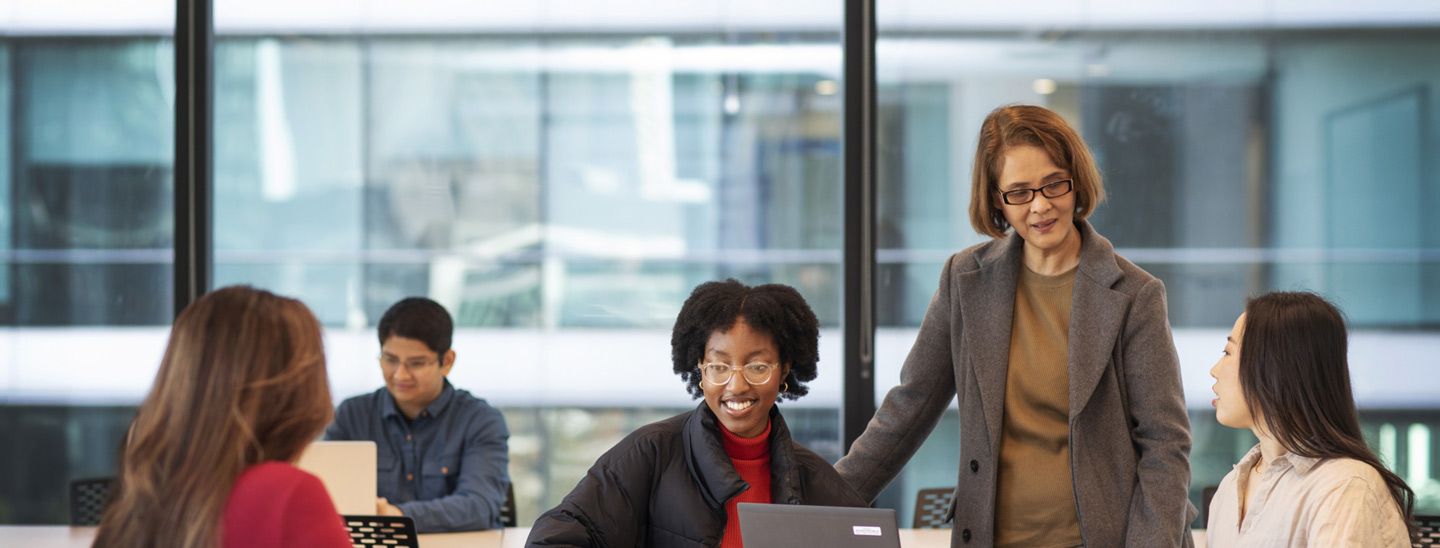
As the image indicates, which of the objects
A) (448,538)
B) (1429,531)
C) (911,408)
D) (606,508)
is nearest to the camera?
(606,508)

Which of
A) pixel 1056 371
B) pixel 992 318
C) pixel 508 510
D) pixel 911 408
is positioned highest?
pixel 992 318

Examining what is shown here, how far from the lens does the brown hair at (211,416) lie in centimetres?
126

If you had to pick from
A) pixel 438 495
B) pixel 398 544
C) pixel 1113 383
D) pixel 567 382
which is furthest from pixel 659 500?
pixel 567 382

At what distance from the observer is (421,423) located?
3.12 meters

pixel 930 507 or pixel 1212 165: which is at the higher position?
pixel 1212 165

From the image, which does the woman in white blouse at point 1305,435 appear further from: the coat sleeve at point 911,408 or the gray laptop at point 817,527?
the gray laptop at point 817,527

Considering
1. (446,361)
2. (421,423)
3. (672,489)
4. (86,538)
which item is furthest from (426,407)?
(672,489)

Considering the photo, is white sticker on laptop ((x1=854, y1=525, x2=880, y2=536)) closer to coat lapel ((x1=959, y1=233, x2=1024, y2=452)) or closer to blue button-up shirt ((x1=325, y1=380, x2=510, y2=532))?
coat lapel ((x1=959, y1=233, x2=1024, y2=452))

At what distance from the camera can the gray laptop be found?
1577 mm

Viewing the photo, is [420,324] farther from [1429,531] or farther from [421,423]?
[1429,531]

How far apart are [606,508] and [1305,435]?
1190 millimetres

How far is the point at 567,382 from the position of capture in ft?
13.7

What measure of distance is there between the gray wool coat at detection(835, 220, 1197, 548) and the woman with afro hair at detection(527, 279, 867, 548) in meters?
0.27

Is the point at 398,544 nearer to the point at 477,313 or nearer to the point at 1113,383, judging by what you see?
the point at 1113,383
